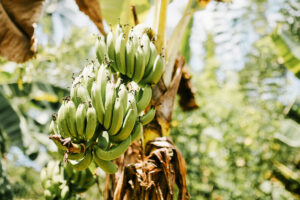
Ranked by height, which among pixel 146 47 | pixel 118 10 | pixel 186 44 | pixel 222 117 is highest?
pixel 118 10

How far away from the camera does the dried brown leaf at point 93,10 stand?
67.5 inches

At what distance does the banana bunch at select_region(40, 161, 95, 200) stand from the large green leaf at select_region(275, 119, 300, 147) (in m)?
2.02

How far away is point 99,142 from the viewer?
103cm

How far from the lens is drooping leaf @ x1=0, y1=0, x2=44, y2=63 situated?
5.39 feet

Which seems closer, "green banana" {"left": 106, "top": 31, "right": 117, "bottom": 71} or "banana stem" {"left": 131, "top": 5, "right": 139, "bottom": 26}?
"green banana" {"left": 106, "top": 31, "right": 117, "bottom": 71}

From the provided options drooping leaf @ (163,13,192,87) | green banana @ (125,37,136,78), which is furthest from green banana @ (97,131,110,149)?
drooping leaf @ (163,13,192,87)

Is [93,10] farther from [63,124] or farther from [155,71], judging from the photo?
[63,124]

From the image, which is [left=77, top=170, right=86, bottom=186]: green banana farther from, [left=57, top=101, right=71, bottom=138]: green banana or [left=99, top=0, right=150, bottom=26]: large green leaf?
[left=99, top=0, right=150, bottom=26]: large green leaf

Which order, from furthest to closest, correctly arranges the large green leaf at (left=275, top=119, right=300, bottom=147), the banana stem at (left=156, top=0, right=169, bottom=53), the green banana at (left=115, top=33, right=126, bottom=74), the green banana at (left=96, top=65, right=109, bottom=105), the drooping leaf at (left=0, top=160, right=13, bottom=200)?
the large green leaf at (left=275, top=119, right=300, bottom=147) < the drooping leaf at (left=0, top=160, right=13, bottom=200) < the banana stem at (left=156, top=0, right=169, bottom=53) < the green banana at (left=115, top=33, right=126, bottom=74) < the green banana at (left=96, top=65, right=109, bottom=105)

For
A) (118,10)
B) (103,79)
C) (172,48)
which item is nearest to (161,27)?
(172,48)

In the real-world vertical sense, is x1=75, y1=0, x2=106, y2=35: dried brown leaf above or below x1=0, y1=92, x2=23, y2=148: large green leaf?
above

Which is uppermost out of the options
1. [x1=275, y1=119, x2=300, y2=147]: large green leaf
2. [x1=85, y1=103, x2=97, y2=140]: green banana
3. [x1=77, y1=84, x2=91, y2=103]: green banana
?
[x1=77, y1=84, x2=91, y2=103]: green banana

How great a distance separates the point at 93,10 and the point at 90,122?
39.2 inches

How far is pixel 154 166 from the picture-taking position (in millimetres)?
1322
